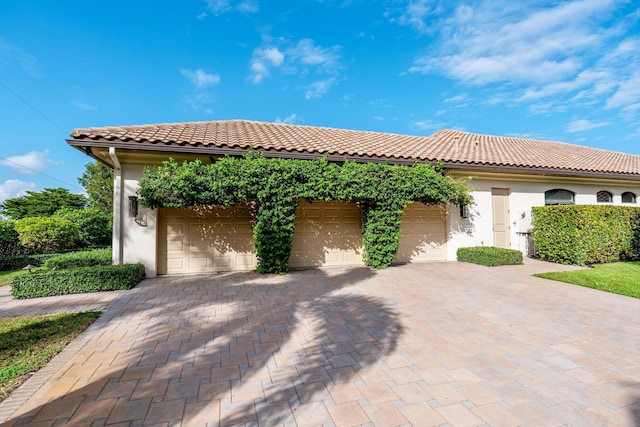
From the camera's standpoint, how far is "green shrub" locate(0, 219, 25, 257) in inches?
431

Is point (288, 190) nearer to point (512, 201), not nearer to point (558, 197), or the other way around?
point (512, 201)

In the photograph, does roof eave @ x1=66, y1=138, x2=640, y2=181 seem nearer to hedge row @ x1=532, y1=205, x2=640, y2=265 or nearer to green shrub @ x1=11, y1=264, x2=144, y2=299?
hedge row @ x1=532, y1=205, x2=640, y2=265

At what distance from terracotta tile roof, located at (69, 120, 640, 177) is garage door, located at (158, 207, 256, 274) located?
6.19 feet

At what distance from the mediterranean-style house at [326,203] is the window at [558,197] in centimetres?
4

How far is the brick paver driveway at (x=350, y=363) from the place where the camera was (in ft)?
7.13

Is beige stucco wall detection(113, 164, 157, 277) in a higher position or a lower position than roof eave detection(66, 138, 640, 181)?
lower

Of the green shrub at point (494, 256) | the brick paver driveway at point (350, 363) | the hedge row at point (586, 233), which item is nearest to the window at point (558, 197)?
the hedge row at point (586, 233)

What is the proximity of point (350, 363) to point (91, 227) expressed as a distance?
17138 millimetres

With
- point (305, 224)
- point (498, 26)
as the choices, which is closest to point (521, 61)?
point (498, 26)

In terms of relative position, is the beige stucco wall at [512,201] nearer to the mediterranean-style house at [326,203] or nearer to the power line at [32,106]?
the mediterranean-style house at [326,203]

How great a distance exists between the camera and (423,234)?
9516mm

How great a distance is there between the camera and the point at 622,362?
2.90 metres

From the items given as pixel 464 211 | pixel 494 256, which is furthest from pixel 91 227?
pixel 494 256

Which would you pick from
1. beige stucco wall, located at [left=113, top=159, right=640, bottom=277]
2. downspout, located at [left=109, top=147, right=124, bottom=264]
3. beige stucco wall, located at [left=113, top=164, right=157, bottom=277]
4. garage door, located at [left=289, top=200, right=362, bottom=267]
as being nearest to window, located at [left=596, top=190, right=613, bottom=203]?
beige stucco wall, located at [left=113, top=159, right=640, bottom=277]
